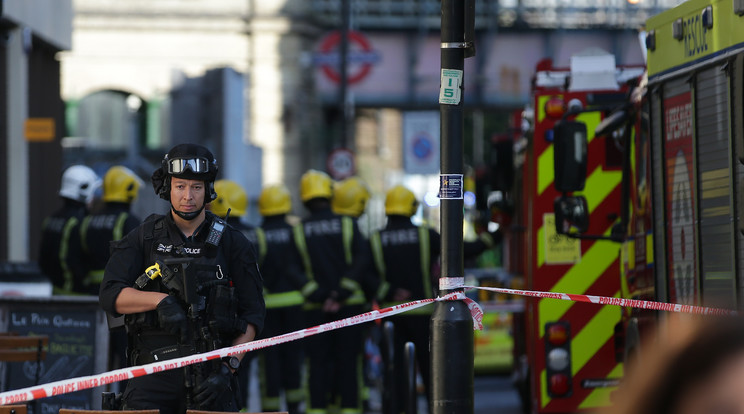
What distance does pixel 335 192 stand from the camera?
13352 mm

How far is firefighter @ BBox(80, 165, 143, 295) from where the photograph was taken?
11109mm

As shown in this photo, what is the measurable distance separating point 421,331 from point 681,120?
511 cm

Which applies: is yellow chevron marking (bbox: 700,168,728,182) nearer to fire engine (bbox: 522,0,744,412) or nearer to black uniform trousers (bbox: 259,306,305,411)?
fire engine (bbox: 522,0,744,412)

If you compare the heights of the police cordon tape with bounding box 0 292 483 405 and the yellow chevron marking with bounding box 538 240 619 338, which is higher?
the yellow chevron marking with bounding box 538 240 619 338

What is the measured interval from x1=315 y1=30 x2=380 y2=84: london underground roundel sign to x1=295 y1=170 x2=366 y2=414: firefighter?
11.7 meters

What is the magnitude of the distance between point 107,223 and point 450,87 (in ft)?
16.1

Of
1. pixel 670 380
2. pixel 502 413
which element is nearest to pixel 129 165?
pixel 502 413

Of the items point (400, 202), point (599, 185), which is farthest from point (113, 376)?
point (400, 202)

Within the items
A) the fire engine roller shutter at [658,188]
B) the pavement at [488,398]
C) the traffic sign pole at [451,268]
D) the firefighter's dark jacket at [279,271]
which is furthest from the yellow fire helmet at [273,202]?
the fire engine roller shutter at [658,188]

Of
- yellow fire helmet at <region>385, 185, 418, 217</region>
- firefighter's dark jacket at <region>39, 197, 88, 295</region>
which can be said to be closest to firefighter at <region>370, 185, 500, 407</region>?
yellow fire helmet at <region>385, 185, 418, 217</region>

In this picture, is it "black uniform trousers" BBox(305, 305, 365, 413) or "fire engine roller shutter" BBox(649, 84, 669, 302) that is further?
"black uniform trousers" BBox(305, 305, 365, 413)

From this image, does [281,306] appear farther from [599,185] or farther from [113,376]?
[113,376]

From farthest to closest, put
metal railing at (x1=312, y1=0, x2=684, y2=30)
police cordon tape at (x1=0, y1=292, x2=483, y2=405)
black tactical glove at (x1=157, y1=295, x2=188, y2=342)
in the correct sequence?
metal railing at (x1=312, y1=0, x2=684, y2=30) < black tactical glove at (x1=157, y1=295, x2=188, y2=342) < police cordon tape at (x1=0, y1=292, x2=483, y2=405)

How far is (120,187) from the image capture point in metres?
11.4
